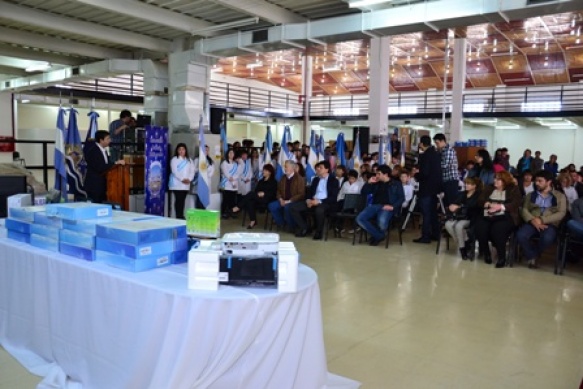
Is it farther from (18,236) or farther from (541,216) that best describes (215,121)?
(18,236)

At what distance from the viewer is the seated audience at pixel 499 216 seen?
5.77 metres

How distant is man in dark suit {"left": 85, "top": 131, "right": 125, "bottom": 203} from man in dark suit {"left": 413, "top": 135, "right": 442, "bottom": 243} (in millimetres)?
4520

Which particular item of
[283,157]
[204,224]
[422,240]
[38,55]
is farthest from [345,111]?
[204,224]

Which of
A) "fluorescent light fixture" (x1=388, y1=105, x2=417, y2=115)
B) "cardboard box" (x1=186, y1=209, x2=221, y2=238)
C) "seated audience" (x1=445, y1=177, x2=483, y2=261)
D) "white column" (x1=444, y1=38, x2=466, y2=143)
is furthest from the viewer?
"fluorescent light fixture" (x1=388, y1=105, x2=417, y2=115)

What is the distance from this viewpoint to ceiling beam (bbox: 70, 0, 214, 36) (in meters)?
6.80

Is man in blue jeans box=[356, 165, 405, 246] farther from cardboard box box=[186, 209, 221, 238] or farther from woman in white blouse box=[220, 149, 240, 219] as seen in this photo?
cardboard box box=[186, 209, 221, 238]

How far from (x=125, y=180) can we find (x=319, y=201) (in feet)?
11.6

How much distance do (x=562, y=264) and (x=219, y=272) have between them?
4.75 m

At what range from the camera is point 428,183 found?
7148 mm

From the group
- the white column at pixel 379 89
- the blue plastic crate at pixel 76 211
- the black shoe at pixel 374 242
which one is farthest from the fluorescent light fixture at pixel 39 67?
the blue plastic crate at pixel 76 211

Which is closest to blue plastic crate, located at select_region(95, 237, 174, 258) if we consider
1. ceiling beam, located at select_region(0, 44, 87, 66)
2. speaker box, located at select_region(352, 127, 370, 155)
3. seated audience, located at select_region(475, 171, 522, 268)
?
seated audience, located at select_region(475, 171, 522, 268)

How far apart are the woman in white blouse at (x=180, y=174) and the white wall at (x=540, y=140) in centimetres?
1895

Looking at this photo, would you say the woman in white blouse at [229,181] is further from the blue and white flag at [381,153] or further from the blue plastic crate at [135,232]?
the blue plastic crate at [135,232]

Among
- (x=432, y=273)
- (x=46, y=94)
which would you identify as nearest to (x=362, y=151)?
(x=432, y=273)
